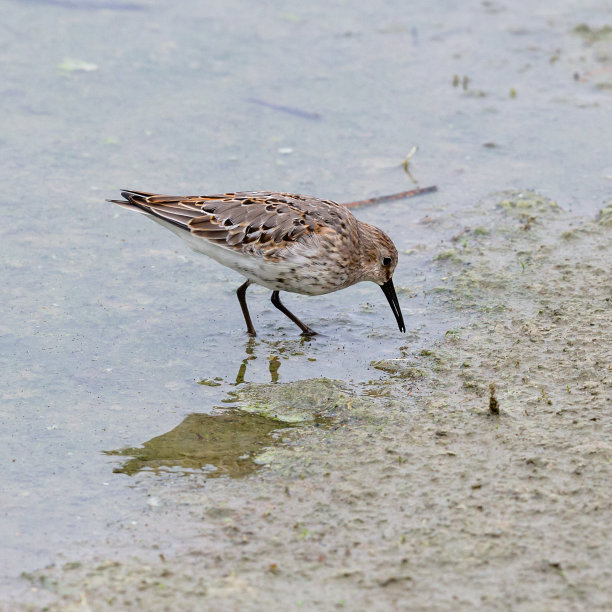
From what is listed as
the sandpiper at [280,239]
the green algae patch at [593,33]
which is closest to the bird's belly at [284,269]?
the sandpiper at [280,239]

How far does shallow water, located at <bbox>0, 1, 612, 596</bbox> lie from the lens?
21.2 feet

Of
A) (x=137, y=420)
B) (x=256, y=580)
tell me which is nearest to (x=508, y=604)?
(x=256, y=580)

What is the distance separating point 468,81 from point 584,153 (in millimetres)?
1925

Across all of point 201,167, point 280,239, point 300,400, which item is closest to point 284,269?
point 280,239

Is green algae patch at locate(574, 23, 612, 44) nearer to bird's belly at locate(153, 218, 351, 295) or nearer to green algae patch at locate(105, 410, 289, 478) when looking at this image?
bird's belly at locate(153, 218, 351, 295)

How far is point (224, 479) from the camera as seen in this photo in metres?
5.65

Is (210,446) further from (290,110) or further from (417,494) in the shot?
(290,110)

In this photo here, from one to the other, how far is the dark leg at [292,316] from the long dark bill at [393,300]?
652 millimetres

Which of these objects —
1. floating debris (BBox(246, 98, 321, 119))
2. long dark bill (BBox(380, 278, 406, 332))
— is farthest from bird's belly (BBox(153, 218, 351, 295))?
floating debris (BBox(246, 98, 321, 119))

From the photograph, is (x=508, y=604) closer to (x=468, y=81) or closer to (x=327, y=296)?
(x=327, y=296)

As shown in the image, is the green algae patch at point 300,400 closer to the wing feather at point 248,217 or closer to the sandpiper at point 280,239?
the sandpiper at point 280,239

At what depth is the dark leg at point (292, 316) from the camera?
296 inches

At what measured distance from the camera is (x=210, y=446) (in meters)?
6.05

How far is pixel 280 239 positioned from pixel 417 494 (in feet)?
8.38
